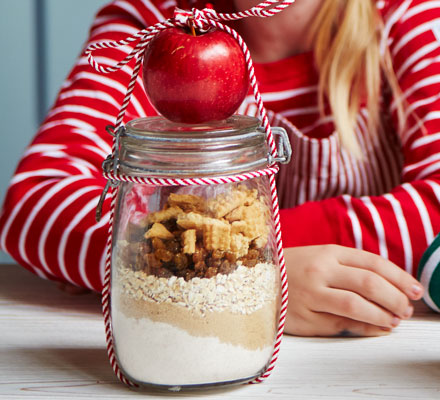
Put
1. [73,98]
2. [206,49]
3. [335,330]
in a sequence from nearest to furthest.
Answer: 1. [206,49]
2. [335,330]
3. [73,98]

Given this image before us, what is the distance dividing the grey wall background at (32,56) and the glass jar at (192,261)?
1.25m

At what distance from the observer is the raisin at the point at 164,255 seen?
40cm

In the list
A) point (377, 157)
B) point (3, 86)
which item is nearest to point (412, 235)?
point (377, 157)

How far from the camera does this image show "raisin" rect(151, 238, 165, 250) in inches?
16.1

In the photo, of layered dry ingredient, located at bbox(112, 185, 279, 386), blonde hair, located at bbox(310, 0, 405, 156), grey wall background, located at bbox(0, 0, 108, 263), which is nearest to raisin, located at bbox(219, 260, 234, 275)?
layered dry ingredient, located at bbox(112, 185, 279, 386)

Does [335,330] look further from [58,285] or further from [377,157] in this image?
[377,157]

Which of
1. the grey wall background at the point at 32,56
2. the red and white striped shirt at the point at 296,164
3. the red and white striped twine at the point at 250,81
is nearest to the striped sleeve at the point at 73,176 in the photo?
the red and white striped shirt at the point at 296,164

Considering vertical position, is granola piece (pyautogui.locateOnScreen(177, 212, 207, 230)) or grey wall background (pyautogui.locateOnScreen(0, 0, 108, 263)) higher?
grey wall background (pyautogui.locateOnScreen(0, 0, 108, 263))

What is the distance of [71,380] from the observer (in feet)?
1.49

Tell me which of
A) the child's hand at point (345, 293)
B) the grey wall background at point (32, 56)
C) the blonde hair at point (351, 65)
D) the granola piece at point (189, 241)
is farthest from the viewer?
the grey wall background at point (32, 56)

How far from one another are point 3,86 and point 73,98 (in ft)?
3.15

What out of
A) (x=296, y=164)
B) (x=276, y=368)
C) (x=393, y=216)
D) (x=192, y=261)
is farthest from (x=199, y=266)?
(x=296, y=164)

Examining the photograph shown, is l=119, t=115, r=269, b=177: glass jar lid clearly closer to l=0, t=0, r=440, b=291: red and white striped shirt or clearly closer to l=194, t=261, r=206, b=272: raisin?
l=194, t=261, r=206, b=272: raisin

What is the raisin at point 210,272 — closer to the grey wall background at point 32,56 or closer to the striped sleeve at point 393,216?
the striped sleeve at point 393,216
